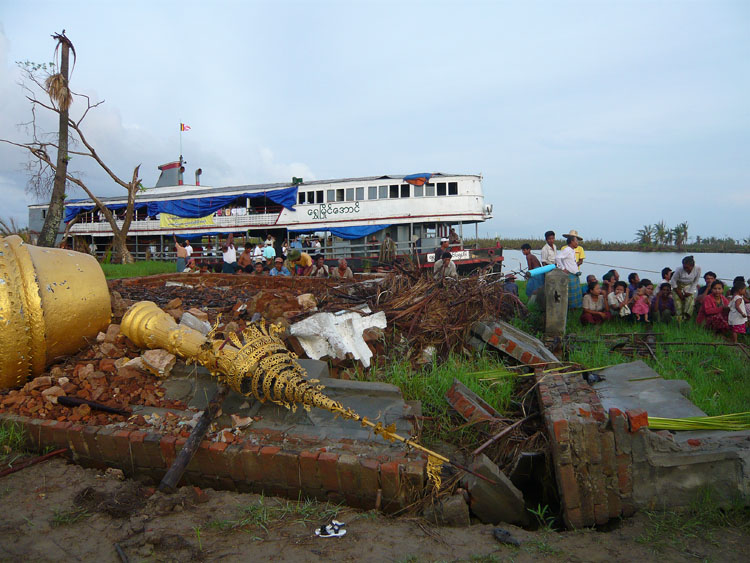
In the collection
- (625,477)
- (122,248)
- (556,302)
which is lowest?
(625,477)

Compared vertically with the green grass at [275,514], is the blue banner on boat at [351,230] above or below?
above

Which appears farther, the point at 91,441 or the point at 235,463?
the point at 91,441

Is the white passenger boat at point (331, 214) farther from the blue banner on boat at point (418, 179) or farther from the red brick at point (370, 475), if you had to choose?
the red brick at point (370, 475)

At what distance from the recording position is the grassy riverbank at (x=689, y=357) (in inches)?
181

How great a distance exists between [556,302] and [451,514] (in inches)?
177

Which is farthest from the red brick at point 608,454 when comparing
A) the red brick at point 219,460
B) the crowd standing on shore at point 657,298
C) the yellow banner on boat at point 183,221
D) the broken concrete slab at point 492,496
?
the yellow banner on boat at point 183,221

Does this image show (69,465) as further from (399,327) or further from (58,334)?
(399,327)

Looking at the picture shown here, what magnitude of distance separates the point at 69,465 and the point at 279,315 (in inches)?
99.5

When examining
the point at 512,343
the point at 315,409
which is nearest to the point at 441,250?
the point at 512,343

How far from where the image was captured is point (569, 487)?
3109 millimetres

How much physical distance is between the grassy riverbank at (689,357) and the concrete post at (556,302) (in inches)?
7.5

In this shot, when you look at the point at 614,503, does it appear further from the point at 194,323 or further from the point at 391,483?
the point at 194,323

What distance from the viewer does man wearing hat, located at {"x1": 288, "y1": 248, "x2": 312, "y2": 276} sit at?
37.4 feet

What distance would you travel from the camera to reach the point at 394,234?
19922 mm
